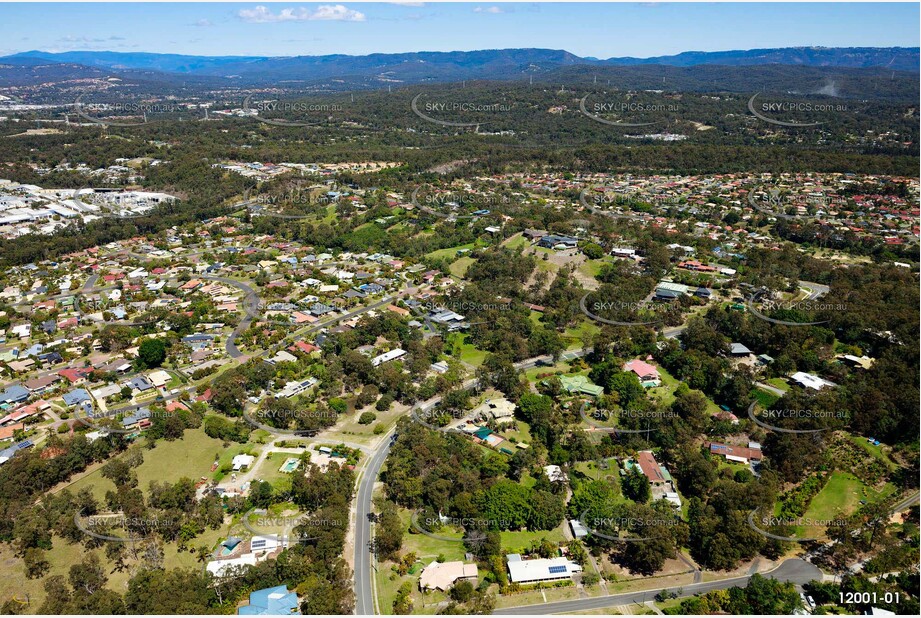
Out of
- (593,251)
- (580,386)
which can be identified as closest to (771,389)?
(580,386)

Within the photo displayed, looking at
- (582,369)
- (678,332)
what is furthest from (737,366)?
(582,369)

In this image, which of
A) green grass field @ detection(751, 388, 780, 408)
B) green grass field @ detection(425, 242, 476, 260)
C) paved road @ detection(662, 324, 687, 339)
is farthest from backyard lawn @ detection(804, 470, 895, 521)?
green grass field @ detection(425, 242, 476, 260)

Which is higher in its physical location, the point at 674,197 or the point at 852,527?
the point at 674,197

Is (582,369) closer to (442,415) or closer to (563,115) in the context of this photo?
(442,415)

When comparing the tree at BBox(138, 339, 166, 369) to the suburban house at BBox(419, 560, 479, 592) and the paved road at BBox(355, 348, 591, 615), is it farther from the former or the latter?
the suburban house at BBox(419, 560, 479, 592)

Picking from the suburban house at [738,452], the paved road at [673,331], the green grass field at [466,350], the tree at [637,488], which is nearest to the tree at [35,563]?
the green grass field at [466,350]

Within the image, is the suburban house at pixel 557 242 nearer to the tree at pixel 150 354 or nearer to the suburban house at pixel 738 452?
the suburban house at pixel 738 452
